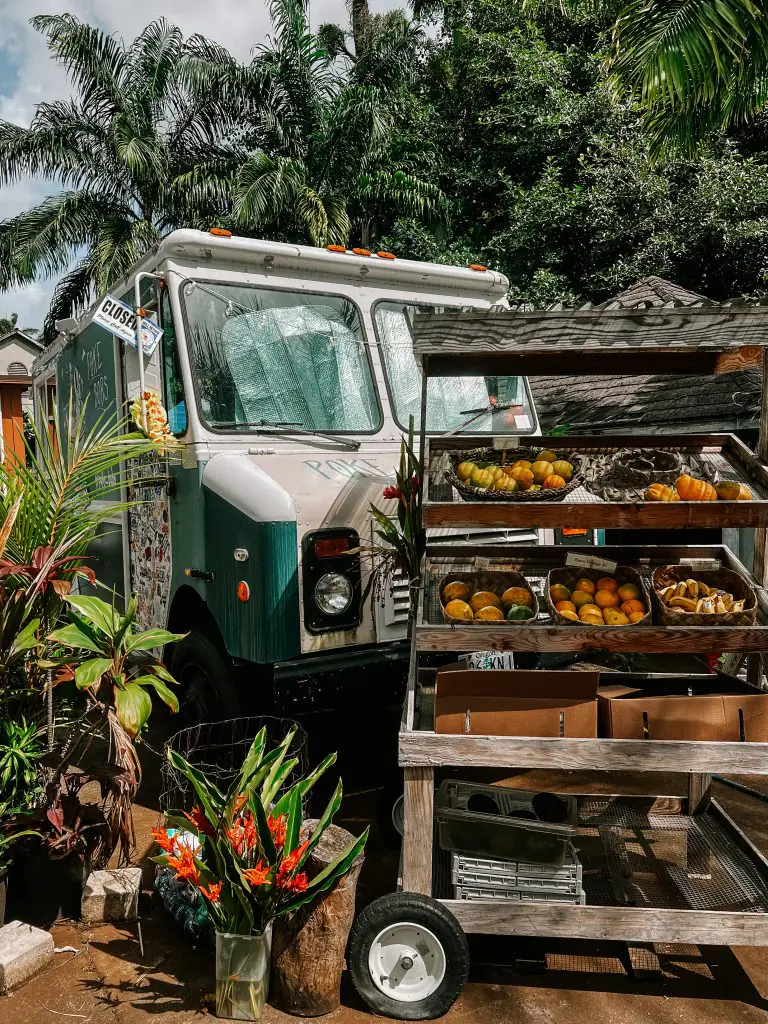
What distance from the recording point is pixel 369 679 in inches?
154

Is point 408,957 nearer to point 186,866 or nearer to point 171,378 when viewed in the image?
point 186,866

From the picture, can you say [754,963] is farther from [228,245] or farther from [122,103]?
[122,103]

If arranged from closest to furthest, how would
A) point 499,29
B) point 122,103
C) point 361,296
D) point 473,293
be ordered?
1. point 361,296
2. point 473,293
3. point 499,29
4. point 122,103

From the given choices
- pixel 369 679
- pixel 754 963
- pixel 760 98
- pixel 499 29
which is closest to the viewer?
pixel 754 963

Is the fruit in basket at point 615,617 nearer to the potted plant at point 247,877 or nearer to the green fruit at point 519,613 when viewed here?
the green fruit at point 519,613

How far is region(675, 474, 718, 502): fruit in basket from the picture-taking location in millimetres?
3219

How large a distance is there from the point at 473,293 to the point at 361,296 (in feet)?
2.73

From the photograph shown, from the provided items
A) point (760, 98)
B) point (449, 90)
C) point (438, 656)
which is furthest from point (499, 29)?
point (438, 656)

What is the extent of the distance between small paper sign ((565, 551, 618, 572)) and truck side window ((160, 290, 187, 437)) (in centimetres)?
198

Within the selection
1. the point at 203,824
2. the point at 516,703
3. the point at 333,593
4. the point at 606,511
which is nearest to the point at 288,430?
the point at 333,593

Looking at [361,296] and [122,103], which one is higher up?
[122,103]

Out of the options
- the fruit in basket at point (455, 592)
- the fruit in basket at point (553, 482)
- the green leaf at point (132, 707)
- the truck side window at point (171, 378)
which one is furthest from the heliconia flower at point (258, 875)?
the truck side window at point (171, 378)

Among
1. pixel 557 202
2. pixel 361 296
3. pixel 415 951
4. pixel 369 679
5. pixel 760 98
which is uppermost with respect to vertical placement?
pixel 557 202

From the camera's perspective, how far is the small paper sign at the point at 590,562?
11.5ft
